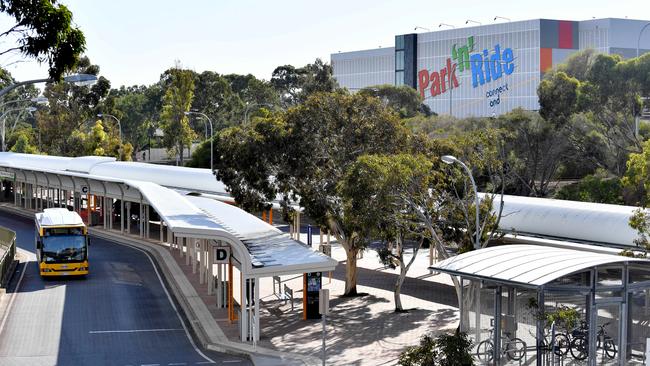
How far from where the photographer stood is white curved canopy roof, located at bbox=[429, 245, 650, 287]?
19.9 m

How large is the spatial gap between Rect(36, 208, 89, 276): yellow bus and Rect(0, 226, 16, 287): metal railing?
50.9 inches

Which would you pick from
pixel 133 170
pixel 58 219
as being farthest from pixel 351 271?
pixel 133 170

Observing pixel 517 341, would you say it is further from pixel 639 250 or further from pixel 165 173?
pixel 165 173

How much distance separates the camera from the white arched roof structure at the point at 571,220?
34719mm

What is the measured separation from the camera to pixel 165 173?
65.3 metres

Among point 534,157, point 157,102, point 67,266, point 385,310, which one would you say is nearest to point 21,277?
point 67,266

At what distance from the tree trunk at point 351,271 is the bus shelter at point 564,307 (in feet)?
42.6

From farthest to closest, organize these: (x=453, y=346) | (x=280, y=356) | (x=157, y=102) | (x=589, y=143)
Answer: (x=157, y=102)
(x=589, y=143)
(x=280, y=356)
(x=453, y=346)

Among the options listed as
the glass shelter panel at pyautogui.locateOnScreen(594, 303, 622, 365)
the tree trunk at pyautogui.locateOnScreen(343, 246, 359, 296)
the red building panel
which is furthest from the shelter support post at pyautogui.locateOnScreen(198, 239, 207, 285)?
the red building panel

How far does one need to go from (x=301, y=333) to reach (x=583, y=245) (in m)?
12.0

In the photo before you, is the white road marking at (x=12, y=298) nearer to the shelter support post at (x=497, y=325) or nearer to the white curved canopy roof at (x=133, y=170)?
the white curved canopy roof at (x=133, y=170)

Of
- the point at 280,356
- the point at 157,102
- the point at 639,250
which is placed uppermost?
the point at 157,102

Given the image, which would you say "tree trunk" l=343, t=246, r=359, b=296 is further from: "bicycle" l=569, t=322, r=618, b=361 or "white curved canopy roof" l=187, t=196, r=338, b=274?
"bicycle" l=569, t=322, r=618, b=361

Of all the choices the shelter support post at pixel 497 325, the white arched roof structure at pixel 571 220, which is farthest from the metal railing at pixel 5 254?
the shelter support post at pixel 497 325
